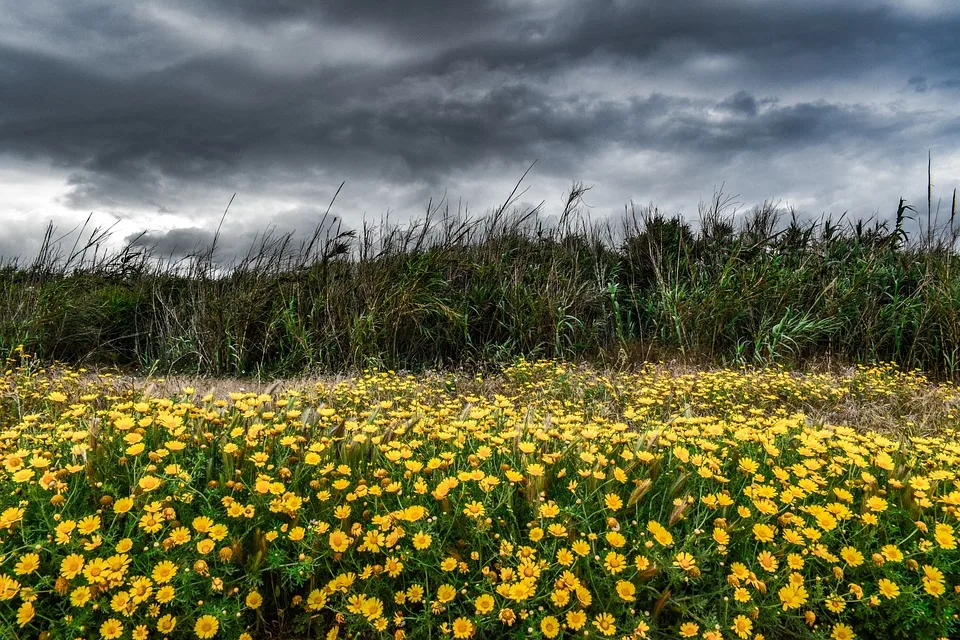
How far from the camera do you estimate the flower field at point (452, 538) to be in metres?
1.59

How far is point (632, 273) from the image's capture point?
25.7 ft

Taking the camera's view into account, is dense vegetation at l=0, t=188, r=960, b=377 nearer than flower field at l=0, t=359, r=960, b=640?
No

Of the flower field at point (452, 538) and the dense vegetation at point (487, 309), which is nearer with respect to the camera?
the flower field at point (452, 538)

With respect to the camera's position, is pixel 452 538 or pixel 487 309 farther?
pixel 487 309

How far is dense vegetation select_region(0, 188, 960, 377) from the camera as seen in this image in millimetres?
6215

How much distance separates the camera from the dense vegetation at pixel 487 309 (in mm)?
6215

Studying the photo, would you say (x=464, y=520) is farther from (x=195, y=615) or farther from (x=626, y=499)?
(x=195, y=615)

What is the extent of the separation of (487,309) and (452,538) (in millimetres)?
4804

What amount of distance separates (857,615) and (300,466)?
178 cm

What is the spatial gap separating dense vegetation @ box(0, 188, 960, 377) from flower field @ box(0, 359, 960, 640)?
12.7 feet

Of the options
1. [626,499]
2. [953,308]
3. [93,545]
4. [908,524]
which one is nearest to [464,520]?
[626,499]

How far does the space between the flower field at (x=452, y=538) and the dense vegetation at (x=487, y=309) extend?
3857mm

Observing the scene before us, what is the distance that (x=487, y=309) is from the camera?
655 cm

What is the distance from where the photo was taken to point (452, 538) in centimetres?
182
